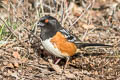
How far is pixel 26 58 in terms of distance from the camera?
14.2ft

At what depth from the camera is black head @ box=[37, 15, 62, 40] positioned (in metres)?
4.03

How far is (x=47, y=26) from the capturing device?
161 inches

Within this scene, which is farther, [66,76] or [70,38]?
[70,38]

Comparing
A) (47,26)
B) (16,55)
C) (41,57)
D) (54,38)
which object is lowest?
(41,57)

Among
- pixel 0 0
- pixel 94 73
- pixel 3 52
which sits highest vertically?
pixel 0 0

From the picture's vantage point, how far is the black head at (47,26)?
4025 millimetres

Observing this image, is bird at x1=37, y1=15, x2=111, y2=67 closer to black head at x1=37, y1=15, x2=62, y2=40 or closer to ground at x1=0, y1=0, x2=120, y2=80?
black head at x1=37, y1=15, x2=62, y2=40

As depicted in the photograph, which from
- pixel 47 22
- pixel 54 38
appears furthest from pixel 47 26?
pixel 54 38

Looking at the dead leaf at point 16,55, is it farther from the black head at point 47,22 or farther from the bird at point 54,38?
the black head at point 47,22

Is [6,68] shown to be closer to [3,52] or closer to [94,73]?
[3,52]

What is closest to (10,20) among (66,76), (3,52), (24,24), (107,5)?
(24,24)

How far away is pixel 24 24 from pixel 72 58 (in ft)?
3.19

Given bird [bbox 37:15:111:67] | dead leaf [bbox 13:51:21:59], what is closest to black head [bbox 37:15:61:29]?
bird [bbox 37:15:111:67]

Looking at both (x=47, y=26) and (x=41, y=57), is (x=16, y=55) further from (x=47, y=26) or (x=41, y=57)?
(x=47, y=26)
